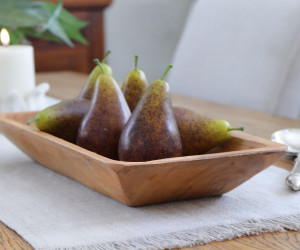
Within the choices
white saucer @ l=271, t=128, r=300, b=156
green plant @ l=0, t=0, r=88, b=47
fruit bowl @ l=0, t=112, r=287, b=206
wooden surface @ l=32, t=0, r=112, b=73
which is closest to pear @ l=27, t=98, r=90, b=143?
fruit bowl @ l=0, t=112, r=287, b=206

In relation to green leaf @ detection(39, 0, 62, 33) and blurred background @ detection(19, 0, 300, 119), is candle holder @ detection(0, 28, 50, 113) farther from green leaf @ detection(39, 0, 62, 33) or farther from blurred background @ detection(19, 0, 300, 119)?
blurred background @ detection(19, 0, 300, 119)

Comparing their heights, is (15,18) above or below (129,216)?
above

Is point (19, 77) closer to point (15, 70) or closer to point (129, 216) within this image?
point (15, 70)

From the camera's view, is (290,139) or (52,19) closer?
(290,139)

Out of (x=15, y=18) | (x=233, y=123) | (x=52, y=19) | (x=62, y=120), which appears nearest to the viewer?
(x=62, y=120)

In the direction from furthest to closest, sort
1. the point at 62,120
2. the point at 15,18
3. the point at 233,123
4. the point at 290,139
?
the point at 15,18 < the point at 233,123 < the point at 290,139 < the point at 62,120

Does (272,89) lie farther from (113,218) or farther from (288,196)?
(113,218)

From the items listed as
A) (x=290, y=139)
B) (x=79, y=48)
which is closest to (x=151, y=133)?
(x=290, y=139)
